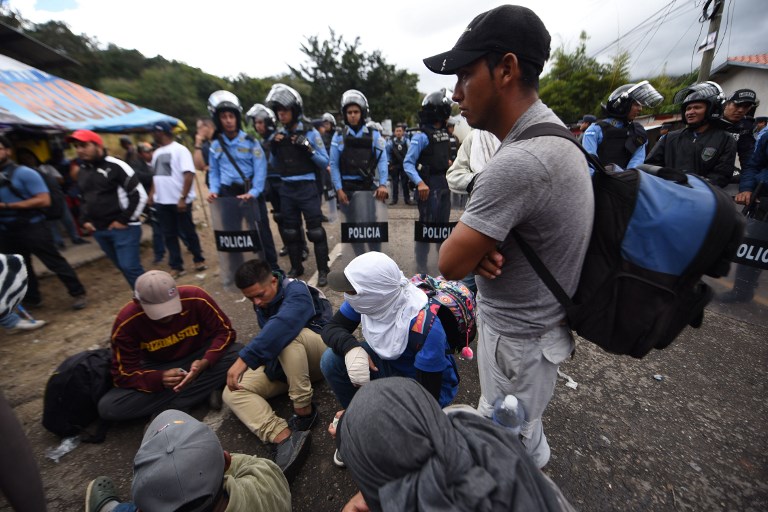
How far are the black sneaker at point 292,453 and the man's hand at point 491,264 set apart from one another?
1.57m

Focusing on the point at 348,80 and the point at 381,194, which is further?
the point at 348,80

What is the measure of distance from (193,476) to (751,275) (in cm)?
486

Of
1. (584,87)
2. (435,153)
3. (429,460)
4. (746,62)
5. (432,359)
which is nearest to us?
(429,460)

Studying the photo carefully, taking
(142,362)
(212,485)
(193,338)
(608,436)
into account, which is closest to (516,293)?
(212,485)

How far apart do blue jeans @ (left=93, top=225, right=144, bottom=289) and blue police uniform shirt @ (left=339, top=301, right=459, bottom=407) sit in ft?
10.4

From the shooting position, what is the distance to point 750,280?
129 inches

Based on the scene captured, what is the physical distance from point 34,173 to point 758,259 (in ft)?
23.9

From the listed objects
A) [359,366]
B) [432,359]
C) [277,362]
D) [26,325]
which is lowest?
[26,325]

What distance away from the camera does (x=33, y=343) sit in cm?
338

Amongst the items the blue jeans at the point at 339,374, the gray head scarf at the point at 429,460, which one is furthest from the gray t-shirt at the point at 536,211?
the blue jeans at the point at 339,374

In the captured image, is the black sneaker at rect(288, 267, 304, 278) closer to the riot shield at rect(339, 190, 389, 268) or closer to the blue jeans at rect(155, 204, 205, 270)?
the riot shield at rect(339, 190, 389, 268)

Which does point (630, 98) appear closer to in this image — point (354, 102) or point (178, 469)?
Result: point (354, 102)

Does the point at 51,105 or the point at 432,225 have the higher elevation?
the point at 51,105

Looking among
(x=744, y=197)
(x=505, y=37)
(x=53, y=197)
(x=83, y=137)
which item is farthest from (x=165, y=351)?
(x=744, y=197)
